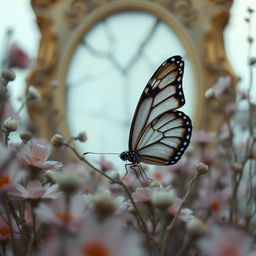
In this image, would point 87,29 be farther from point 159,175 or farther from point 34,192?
point 34,192

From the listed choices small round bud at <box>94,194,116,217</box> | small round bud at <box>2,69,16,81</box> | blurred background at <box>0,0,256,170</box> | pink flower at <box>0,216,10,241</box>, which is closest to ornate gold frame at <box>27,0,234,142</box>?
blurred background at <box>0,0,256,170</box>

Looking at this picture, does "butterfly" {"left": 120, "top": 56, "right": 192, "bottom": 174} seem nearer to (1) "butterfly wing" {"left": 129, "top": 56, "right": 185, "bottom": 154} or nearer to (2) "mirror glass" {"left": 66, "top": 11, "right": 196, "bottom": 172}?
(1) "butterfly wing" {"left": 129, "top": 56, "right": 185, "bottom": 154}

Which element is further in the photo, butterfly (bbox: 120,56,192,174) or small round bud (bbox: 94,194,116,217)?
butterfly (bbox: 120,56,192,174)

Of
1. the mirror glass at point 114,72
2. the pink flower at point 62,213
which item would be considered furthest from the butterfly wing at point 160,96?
the mirror glass at point 114,72

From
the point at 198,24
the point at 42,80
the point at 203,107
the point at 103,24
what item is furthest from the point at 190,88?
the point at 42,80

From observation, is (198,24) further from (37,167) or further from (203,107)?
(37,167)
